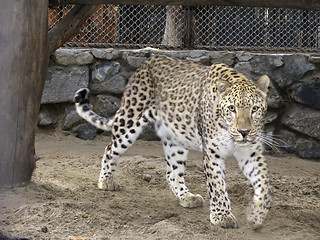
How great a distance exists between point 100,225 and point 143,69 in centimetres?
202

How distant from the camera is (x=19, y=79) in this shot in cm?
454

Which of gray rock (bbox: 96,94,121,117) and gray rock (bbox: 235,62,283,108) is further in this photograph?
gray rock (bbox: 96,94,121,117)

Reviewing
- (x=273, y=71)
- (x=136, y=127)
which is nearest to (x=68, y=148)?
(x=136, y=127)

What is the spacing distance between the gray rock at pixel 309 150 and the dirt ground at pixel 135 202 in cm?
14

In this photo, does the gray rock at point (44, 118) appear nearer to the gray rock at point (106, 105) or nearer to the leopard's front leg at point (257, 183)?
the gray rock at point (106, 105)

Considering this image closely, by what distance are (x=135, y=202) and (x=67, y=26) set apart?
6.34 ft

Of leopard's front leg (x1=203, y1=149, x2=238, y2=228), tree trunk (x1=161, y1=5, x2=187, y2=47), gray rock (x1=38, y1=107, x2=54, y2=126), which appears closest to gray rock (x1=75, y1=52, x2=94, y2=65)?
gray rock (x1=38, y1=107, x2=54, y2=126)

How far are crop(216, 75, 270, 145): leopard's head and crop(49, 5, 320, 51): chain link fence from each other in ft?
11.1

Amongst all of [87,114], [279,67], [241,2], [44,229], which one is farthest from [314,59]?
[44,229]

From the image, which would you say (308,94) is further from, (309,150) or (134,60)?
(134,60)

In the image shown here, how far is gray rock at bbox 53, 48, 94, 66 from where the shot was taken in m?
7.53

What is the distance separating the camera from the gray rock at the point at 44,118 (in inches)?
300

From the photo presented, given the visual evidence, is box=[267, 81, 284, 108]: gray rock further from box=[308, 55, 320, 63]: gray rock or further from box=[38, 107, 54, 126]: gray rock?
box=[38, 107, 54, 126]: gray rock

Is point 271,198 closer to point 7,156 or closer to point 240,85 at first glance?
point 240,85
